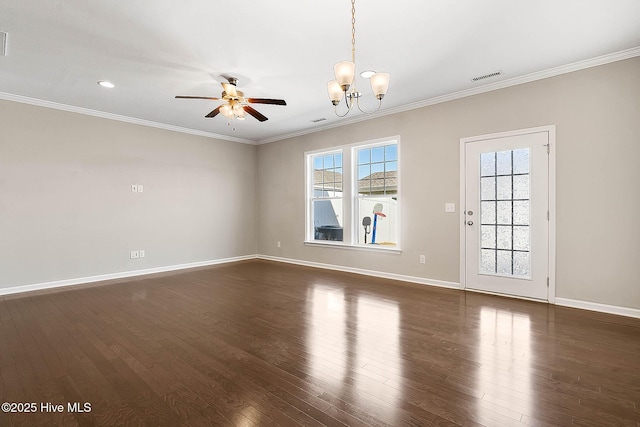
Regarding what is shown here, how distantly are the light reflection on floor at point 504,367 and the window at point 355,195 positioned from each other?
2.30m

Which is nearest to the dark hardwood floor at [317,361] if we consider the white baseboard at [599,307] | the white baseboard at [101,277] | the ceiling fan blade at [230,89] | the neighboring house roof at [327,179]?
the white baseboard at [599,307]

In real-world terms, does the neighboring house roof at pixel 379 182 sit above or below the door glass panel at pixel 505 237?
above

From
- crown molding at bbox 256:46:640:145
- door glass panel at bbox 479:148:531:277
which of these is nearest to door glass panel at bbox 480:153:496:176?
door glass panel at bbox 479:148:531:277

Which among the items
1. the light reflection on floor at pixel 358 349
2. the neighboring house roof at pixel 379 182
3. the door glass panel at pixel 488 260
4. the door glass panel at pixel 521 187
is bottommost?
the light reflection on floor at pixel 358 349

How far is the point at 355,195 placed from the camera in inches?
228

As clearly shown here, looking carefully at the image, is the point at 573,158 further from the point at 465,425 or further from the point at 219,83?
the point at 219,83

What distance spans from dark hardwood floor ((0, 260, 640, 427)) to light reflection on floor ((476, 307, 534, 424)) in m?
0.01

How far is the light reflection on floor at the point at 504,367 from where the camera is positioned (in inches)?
70.7

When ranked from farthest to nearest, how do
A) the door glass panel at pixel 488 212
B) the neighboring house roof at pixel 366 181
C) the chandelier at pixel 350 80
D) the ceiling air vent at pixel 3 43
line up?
the neighboring house roof at pixel 366 181, the door glass panel at pixel 488 212, the ceiling air vent at pixel 3 43, the chandelier at pixel 350 80

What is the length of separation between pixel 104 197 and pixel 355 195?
4.32 m

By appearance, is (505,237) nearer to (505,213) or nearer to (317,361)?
(505,213)

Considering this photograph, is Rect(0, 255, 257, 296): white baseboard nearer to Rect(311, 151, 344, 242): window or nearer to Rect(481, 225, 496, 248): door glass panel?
Rect(311, 151, 344, 242): window

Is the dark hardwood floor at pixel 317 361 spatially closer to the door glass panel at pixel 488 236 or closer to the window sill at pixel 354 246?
the door glass panel at pixel 488 236

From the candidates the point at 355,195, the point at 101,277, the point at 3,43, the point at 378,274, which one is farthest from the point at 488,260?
the point at 101,277
